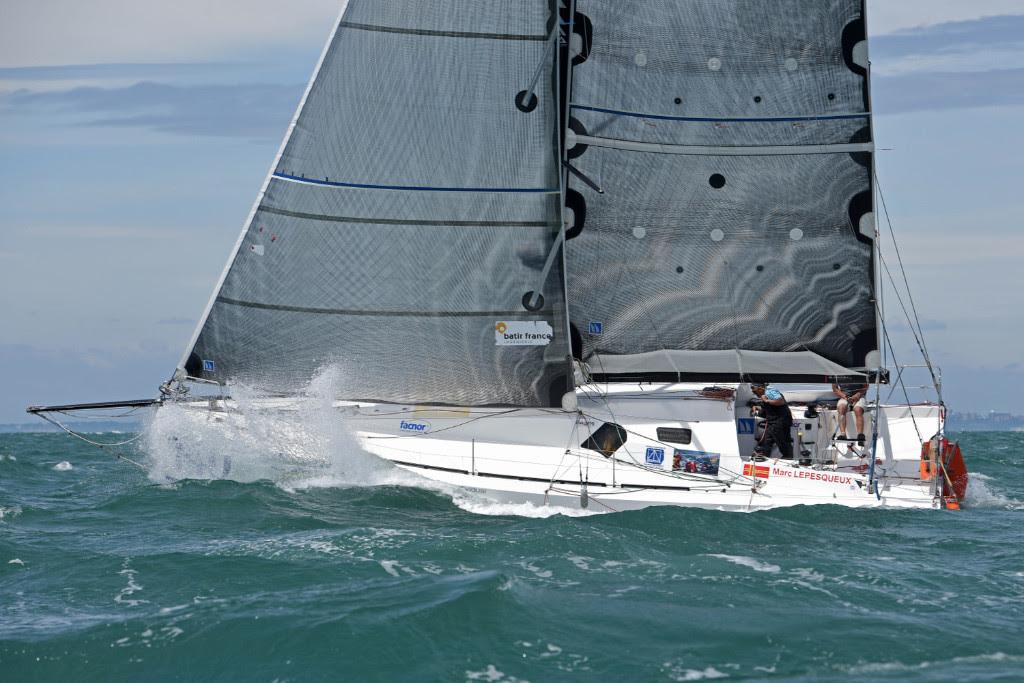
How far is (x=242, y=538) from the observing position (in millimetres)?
13898

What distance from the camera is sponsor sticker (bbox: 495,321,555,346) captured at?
16.6 m

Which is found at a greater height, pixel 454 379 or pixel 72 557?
pixel 454 379

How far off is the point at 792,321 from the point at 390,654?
10.4 meters

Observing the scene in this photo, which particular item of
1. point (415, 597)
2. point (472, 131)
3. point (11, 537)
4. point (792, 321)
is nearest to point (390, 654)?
point (415, 597)

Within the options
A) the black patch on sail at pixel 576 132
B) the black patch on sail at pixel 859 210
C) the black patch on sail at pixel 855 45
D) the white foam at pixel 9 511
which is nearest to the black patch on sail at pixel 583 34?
the black patch on sail at pixel 576 132

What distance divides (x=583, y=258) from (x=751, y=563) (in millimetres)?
6393

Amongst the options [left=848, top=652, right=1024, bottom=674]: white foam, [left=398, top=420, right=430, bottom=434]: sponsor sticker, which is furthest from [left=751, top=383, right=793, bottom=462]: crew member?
[left=848, top=652, right=1024, bottom=674]: white foam

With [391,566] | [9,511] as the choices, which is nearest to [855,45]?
[391,566]

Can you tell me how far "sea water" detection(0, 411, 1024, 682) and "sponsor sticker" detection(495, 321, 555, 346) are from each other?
7.40 feet

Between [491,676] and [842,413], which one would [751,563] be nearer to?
[491,676]

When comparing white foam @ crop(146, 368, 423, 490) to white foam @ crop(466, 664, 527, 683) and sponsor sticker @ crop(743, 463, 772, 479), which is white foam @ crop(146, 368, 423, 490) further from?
white foam @ crop(466, 664, 527, 683)

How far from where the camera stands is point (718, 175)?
17.8 m

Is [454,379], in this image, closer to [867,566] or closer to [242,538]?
[242,538]

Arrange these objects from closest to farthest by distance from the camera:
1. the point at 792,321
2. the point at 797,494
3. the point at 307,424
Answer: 1. the point at 797,494
2. the point at 307,424
3. the point at 792,321
